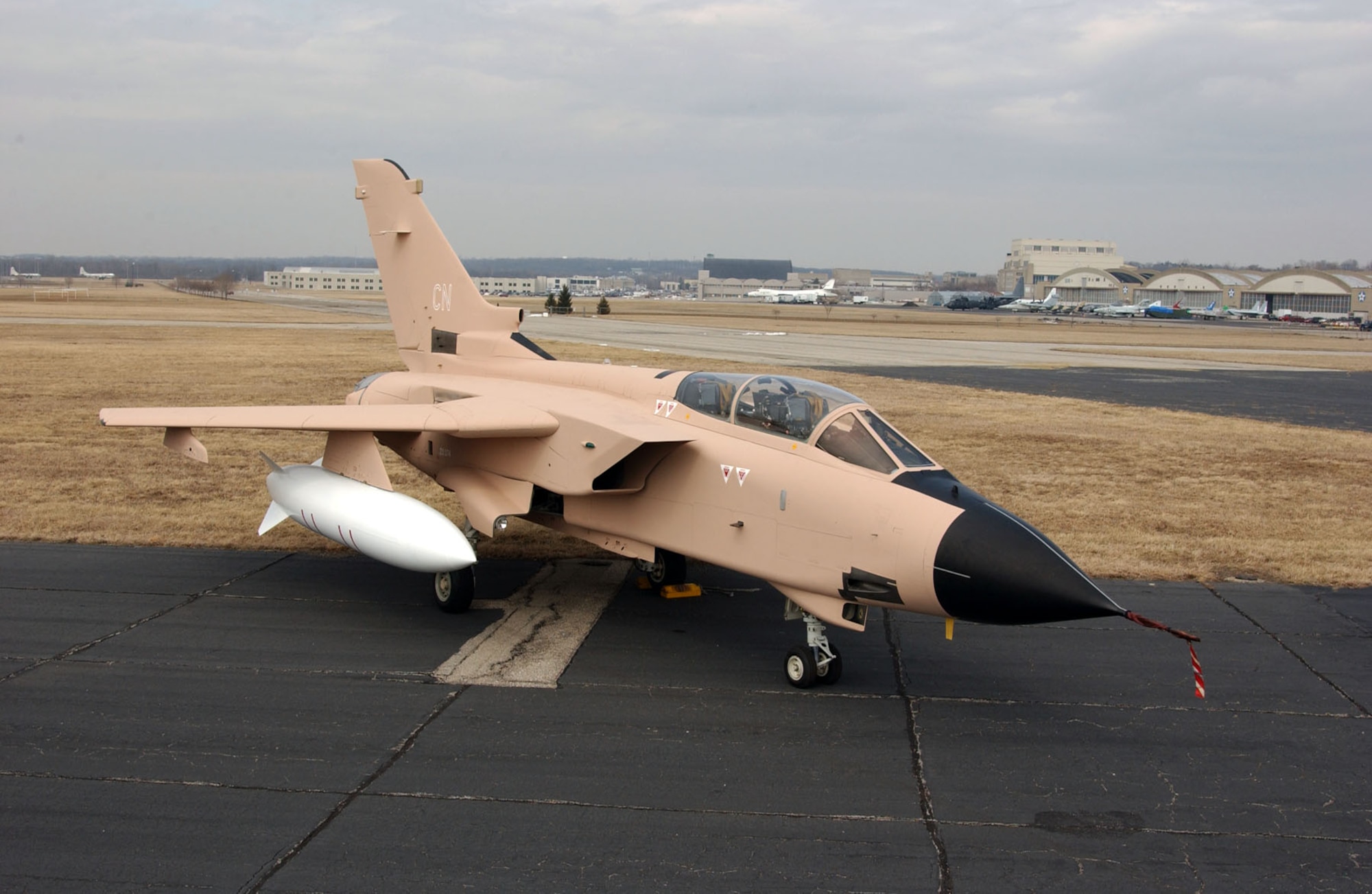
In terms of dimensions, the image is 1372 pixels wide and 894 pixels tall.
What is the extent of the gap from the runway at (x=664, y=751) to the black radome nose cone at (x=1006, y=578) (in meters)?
1.05

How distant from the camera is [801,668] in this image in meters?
8.70

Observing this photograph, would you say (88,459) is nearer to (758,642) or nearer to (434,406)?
(434,406)

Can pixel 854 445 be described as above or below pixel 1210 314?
below

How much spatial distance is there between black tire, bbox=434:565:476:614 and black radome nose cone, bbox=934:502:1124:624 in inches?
190

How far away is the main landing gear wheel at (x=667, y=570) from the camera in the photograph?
1137 cm

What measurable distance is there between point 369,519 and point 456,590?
1.07 m

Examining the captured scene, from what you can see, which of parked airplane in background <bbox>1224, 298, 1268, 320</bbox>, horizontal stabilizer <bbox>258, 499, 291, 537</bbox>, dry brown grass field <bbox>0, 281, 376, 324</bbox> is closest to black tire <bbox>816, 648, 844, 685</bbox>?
horizontal stabilizer <bbox>258, 499, 291, 537</bbox>

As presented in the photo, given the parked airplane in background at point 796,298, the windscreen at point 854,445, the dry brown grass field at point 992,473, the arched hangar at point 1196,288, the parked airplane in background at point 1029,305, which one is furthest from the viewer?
the parked airplane in background at point 796,298

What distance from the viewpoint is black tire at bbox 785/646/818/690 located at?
8.65 m

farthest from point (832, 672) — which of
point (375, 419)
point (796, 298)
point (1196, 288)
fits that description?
point (1196, 288)

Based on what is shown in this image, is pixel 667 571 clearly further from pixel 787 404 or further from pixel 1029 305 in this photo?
pixel 1029 305

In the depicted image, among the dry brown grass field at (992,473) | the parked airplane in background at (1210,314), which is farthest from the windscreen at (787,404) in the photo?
the parked airplane in background at (1210,314)

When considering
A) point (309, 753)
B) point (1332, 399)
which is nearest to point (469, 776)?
point (309, 753)

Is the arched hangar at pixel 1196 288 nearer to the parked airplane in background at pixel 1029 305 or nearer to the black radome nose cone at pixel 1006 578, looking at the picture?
the parked airplane in background at pixel 1029 305
